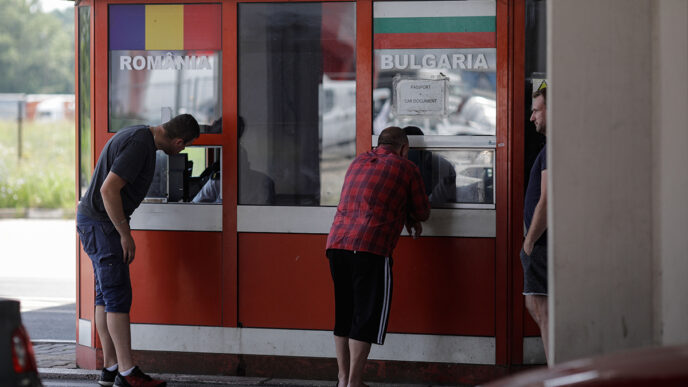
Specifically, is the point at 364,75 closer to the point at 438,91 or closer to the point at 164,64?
the point at 438,91

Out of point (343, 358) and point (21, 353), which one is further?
point (343, 358)

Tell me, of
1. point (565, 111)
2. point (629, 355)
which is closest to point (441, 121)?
point (565, 111)

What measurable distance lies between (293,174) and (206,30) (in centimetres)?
117

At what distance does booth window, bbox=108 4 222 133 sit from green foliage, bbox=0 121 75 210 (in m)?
14.6

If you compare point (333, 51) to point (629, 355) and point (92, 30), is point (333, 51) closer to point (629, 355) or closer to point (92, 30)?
point (92, 30)

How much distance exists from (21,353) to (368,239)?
2267mm

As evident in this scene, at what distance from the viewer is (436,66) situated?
18.6 ft

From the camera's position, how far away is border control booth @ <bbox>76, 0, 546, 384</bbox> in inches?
220

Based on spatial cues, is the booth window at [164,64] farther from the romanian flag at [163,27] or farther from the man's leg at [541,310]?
the man's leg at [541,310]

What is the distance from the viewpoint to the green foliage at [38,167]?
65.4ft

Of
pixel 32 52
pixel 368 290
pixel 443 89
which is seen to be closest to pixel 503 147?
pixel 443 89

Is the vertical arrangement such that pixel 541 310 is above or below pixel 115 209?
below

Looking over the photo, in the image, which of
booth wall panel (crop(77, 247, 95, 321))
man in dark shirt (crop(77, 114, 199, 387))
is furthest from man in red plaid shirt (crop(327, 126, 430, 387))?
booth wall panel (crop(77, 247, 95, 321))

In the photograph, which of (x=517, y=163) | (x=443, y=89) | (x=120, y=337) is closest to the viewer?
(x=120, y=337)
